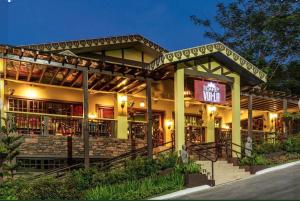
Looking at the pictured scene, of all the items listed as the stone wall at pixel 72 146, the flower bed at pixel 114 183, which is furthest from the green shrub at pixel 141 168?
the stone wall at pixel 72 146

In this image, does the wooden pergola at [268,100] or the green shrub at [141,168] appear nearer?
the green shrub at [141,168]

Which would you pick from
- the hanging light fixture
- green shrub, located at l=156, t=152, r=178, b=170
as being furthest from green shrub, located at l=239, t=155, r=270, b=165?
the hanging light fixture

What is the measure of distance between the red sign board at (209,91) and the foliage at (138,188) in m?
5.47

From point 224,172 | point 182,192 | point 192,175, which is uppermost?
point 192,175

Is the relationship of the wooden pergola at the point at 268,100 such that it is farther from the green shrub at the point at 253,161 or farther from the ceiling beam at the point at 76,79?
the ceiling beam at the point at 76,79

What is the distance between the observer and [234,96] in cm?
2577

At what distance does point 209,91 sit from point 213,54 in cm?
161

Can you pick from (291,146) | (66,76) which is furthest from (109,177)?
(291,146)

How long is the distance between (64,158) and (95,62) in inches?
164

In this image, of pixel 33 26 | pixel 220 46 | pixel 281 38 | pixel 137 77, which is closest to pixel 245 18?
pixel 281 38

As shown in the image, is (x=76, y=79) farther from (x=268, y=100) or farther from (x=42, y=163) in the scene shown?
(x=268, y=100)

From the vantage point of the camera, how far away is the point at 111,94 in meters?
27.7

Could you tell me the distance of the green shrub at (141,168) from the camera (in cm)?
2025

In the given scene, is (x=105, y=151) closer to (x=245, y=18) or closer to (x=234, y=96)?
(x=234, y=96)
